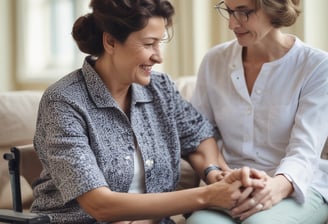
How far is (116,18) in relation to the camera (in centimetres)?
172

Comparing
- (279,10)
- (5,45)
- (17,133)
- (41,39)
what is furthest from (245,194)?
(5,45)

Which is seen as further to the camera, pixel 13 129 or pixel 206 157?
pixel 13 129

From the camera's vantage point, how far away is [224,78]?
2.07 meters

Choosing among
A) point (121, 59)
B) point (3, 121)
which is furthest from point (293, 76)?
point (3, 121)

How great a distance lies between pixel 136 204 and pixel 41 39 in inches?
116

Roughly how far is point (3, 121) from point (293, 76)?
1053 mm

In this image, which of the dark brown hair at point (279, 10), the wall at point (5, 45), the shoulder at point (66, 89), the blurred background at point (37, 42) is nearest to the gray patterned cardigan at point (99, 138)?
the shoulder at point (66, 89)

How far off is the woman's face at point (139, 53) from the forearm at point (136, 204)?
1.15 feet

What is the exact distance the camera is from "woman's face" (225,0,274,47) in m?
1.91

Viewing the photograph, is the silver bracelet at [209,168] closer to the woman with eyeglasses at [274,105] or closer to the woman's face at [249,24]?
the woman with eyeglasses at [274,105]

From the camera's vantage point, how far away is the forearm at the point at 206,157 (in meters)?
1.98

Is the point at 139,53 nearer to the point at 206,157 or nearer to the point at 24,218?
the point at 206,157

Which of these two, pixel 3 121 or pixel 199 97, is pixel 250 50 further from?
pixel 3 121

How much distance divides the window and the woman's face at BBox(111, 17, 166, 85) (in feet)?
8.31
